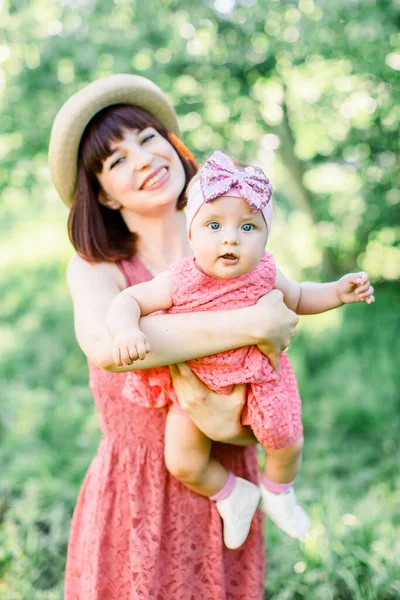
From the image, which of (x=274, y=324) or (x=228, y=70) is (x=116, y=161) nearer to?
(x=274, y=324)

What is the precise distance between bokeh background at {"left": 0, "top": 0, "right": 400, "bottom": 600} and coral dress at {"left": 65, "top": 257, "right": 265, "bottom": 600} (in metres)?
1.29

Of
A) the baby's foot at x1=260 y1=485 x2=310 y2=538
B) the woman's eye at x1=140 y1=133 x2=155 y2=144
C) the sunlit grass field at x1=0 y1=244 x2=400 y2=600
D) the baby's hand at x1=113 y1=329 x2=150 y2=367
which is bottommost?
the sunlit grass field at x1=0 y1=244 x2=400 y2=600

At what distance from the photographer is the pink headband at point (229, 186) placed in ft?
5.05

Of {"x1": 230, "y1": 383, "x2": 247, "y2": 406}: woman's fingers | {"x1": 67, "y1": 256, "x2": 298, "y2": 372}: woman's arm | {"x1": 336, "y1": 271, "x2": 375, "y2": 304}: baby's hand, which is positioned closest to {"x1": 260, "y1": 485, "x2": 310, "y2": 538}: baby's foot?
{"x1": 230, "y1": 383, "x2": 247, "y2": 406}: woman's fingers

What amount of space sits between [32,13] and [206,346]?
3.06m

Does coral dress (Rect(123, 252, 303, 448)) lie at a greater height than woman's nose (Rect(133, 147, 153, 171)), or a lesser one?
lesser

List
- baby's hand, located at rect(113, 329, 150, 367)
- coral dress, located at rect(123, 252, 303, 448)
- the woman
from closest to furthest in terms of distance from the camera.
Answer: baby's hand, located at rect(113, 329, 150, 367), coral dress, located at rect(123, 252, 303, 448), the woman

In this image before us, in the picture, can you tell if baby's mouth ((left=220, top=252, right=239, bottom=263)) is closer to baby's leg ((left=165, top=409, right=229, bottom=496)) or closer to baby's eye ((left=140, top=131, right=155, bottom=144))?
baby's leg ((left=165, top=409, right=229, bottom=496))

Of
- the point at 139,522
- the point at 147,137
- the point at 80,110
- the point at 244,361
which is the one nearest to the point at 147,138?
the point at 147,137

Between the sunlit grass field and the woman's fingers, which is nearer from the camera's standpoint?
the woman's fingers

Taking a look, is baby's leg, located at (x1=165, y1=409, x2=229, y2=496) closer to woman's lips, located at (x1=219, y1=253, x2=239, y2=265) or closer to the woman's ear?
woman's lips, located at (x1=219, y1=253, x2=239, y2=265)

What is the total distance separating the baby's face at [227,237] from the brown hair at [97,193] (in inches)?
17.8

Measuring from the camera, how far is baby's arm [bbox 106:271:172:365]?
1.46 meters

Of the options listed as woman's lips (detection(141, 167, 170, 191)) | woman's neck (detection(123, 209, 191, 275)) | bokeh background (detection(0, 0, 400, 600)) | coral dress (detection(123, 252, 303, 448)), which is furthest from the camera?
bokeh background (detection(0, 0, 400, 600))
